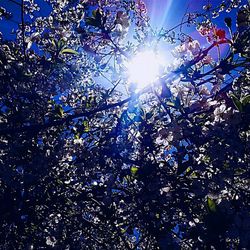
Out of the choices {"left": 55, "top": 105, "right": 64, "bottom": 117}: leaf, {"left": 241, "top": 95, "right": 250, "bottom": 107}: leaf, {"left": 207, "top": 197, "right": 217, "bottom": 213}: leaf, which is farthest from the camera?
{"left": 55, "top": 105, "right": 64, "bottom": 117}: leaf

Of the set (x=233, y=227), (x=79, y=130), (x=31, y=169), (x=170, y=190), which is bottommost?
(x=233, y=227)

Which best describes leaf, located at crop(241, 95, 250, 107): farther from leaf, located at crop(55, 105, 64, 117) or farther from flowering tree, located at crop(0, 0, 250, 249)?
leaf, located at crop(55, 105, 64, 117)

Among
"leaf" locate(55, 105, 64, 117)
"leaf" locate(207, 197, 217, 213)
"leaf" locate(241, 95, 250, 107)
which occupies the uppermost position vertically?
"leaf" locate(55, 105, 64, 117)

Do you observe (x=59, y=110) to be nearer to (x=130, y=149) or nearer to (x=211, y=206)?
(x=130, y=149)

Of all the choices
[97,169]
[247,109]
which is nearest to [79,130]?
[97,169]

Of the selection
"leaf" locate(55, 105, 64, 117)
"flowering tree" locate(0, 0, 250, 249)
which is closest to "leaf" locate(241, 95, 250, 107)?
"flowering tree" locate(0, 0, 250, 249)

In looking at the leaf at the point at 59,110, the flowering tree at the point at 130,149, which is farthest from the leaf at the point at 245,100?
the leaf at the point at 59,110

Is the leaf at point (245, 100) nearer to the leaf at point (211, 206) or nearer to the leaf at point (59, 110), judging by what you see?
the leaf at point (211, 206)

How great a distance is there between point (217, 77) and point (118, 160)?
1511 millimetres

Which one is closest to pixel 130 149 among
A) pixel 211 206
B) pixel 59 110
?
pixel 59 110

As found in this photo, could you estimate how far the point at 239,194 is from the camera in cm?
275

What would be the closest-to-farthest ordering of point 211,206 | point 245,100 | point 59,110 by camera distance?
point 211,206, point 245,100, point 59,110

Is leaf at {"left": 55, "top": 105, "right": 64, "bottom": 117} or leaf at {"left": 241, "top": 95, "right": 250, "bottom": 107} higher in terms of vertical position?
leaf at {"left": 55, "top": 105, "right": 64, "bottom": 117}

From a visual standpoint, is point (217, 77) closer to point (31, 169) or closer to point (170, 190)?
point (170, 190)
